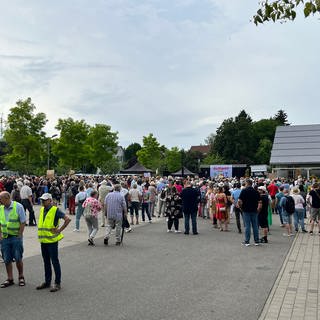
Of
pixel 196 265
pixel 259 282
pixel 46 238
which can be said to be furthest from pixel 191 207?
pixel 46 238

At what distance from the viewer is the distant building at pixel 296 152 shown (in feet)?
135

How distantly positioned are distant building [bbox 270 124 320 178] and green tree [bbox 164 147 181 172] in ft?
139

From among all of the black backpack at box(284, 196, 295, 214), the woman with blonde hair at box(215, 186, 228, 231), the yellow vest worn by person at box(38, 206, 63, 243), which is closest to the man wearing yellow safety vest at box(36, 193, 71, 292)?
the yellow vest worn by person at box(38, 206, 63, 243)

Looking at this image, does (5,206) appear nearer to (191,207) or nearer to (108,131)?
(191,207)

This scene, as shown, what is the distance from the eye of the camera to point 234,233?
15.0m

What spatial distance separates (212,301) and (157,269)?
8.10ft

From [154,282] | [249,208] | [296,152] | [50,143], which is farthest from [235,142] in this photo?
[154,282]

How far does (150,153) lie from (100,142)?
50.9ft

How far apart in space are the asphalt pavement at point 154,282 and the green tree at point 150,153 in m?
66.5

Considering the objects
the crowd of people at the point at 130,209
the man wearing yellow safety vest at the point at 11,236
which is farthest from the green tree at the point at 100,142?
the man wearing yellow safety vest at the point at 11,236

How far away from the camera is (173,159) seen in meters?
89.6

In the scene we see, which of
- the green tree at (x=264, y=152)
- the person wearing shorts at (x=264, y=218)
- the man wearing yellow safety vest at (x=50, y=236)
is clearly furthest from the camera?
the green tree at (x=264, y=152)

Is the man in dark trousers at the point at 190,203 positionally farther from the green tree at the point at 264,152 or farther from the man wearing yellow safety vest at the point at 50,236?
the green tree at the point at 264,152

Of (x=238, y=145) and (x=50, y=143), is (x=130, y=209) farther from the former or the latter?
(x=238, y=145)
